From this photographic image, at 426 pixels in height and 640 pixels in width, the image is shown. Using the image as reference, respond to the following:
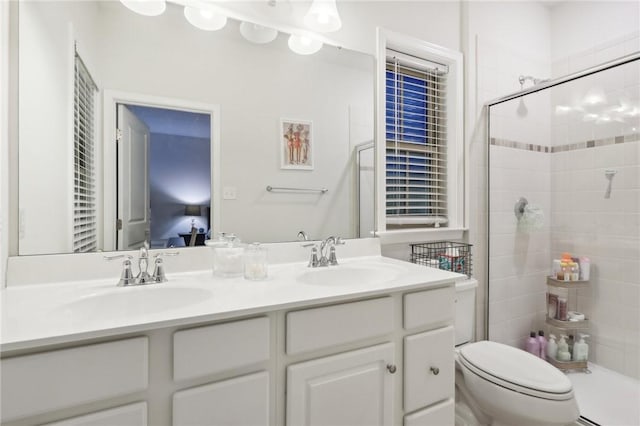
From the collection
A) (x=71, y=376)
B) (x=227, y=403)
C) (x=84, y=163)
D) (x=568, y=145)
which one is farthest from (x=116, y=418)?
(x=568, y=145)

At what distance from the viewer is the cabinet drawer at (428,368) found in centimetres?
116

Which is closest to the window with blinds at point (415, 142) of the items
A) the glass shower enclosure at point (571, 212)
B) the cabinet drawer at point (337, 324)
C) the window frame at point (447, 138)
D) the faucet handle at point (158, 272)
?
the window frame at point (447, 138)

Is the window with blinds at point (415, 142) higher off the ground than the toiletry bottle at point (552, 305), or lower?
higher

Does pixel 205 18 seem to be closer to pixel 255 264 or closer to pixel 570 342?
pixel 255 264

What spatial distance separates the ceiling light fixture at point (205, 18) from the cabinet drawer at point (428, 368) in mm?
1479

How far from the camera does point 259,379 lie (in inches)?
35.9

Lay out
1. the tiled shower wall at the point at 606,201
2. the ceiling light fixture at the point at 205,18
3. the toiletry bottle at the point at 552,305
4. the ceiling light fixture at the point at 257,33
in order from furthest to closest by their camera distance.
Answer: the toiletry bottle at the point at 552,305 < the tiled shower wall at the point at 606,201 < the ceiling light fixture at the point at 257,33 < the ceiling light fixture at the point at 205,18

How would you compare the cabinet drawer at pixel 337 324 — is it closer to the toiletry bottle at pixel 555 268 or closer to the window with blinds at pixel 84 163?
the window with blinds at pixel 84 163

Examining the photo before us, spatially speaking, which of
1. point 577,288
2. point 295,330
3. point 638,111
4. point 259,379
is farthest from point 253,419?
point 638,111

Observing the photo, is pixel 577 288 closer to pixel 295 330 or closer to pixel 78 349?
pixel 295 330

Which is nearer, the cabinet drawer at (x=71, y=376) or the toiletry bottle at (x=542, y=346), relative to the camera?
the cabinet drawer at (x=71, y=376)

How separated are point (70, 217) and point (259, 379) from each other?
0.90 metres

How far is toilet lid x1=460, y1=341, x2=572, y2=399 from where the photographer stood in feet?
4.25

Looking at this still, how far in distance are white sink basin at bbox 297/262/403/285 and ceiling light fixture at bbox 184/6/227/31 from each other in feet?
3.69
